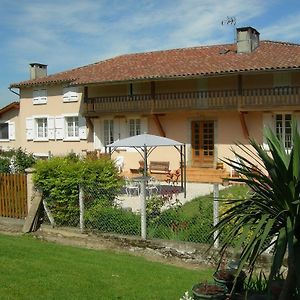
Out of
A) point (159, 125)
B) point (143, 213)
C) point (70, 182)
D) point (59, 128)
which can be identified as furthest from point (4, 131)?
point (143, 213)

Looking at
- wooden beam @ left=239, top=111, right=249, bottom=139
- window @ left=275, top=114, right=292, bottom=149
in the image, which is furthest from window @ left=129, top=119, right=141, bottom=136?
window @ left=275, top=114, right=292, bottom=149

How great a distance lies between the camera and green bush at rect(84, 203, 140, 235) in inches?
369

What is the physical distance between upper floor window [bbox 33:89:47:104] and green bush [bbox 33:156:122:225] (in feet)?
64.3

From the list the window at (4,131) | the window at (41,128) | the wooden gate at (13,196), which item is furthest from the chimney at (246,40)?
the window at (4,131)

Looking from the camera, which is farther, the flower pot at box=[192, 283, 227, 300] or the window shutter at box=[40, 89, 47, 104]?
the window shutter at box=[40, 89, 47, 104]

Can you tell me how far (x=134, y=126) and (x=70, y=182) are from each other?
15.6m

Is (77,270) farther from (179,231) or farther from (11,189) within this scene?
(11,189)

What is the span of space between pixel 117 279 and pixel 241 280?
2073mm

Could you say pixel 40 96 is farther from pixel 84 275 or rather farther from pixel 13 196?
pixel 84 275

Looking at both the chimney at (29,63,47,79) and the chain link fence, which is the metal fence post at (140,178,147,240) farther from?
the chimney at (29,63,47,79)

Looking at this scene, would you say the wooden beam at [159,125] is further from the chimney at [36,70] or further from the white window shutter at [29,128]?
the chimney at [36,70]

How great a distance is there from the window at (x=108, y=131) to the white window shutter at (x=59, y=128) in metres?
3.57

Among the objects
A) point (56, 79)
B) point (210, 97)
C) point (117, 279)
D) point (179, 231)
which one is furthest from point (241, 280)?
point (56, 79)

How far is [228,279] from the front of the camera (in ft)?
17.5
